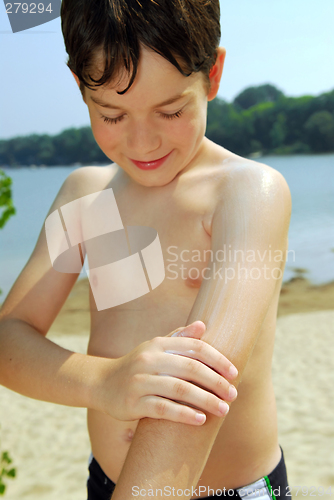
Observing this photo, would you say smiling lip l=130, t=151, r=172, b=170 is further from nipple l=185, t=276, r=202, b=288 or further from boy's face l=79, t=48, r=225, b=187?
nipple l=185, t=276, r=202, b=288

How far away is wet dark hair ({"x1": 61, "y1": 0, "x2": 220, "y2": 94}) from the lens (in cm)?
83

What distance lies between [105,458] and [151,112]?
0.86 metres

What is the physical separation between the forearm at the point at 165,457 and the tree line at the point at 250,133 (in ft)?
13.4

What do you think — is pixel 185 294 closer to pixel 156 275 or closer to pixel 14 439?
pixel 156 275

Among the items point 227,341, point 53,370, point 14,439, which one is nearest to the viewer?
point 227,341

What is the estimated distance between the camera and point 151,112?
874 mm

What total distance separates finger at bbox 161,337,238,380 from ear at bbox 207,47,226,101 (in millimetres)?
594

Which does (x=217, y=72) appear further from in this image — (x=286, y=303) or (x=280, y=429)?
(x=286, y=303)

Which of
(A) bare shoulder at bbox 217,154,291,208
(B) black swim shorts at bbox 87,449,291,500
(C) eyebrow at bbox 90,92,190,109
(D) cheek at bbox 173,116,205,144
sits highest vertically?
(C) eyebrow at bbox 90,92,190,109

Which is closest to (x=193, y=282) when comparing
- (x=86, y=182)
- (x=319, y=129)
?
(x=86, y=182)

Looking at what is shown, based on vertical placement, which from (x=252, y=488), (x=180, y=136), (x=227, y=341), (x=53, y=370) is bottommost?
(x=252, y=488)

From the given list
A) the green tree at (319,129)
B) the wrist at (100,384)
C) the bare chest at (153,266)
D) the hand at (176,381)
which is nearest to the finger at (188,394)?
the hand at (176,381)

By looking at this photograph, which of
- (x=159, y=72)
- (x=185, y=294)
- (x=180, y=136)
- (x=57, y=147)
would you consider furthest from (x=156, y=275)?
(x=57, y=147)

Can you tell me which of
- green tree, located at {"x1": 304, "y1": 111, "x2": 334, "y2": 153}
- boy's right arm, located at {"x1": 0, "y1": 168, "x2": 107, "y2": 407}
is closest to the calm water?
green tree, located at {"x1": 304, "y1": 111, "x2": 334, "y2": 153}
